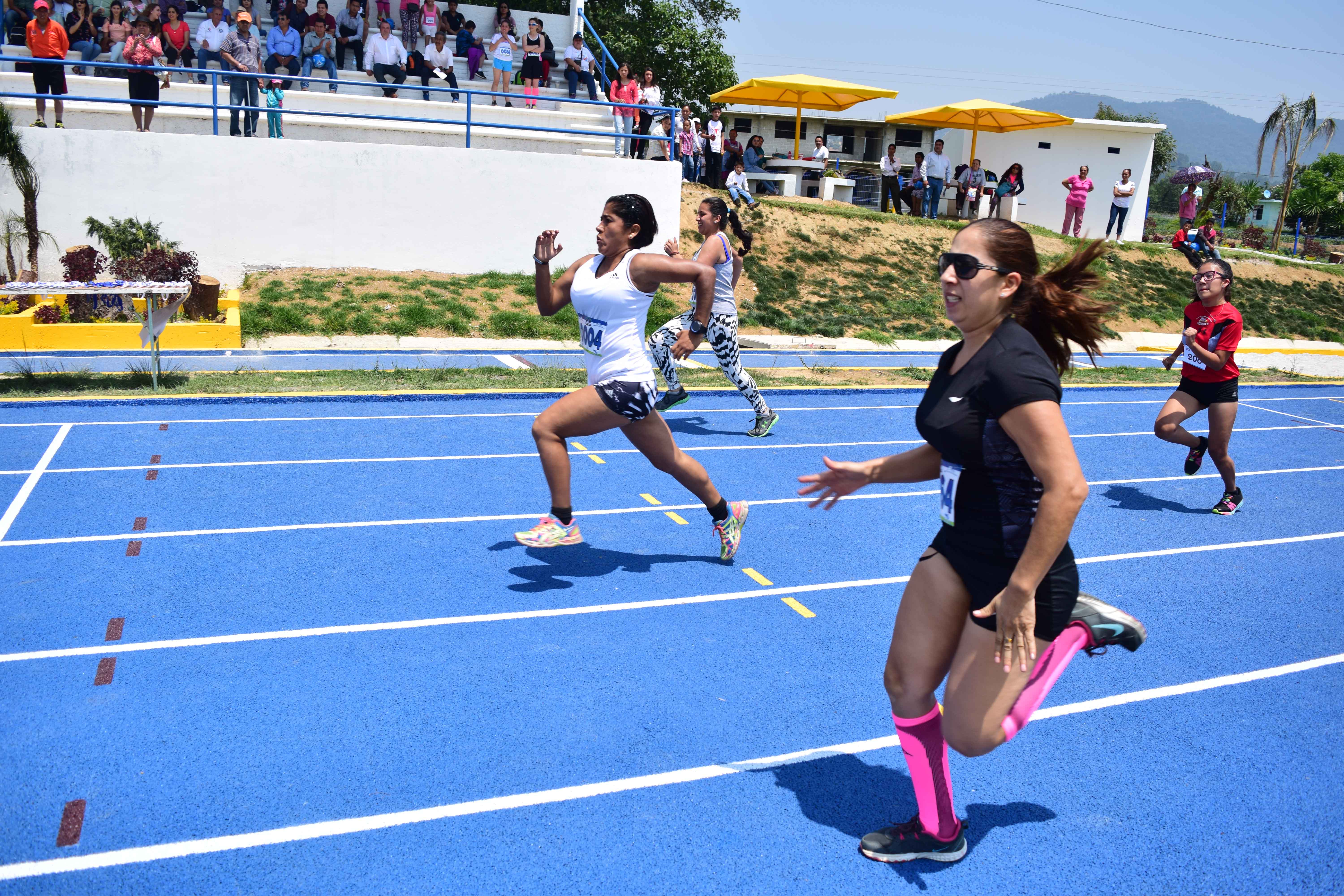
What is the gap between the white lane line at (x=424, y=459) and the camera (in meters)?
7.48

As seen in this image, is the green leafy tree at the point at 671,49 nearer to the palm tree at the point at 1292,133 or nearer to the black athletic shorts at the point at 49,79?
the black athletic shorts at the point at 49,79

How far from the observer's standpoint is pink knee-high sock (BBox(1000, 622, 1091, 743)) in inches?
117

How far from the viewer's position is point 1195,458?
8.70 metres

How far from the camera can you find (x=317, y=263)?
16.5 m

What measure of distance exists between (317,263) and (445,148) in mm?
3009

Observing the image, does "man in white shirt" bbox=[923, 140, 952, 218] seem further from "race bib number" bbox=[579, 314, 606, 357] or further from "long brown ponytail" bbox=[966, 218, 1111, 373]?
"long brown ponytail" bbox=[966, 218, 1111, 373]

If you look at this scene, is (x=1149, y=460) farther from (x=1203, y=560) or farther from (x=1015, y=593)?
(x=1015, y=593)

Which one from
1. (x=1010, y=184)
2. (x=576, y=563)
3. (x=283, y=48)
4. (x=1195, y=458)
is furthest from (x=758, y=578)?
(x=1010, y=184)

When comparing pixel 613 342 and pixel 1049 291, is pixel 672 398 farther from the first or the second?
pixel 1049 291

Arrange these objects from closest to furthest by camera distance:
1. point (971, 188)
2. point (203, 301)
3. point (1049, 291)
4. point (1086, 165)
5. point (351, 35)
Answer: point (1049, 291)
point (203, 301)
point (351, 35)
point (971, 188)
point (1086, 165)

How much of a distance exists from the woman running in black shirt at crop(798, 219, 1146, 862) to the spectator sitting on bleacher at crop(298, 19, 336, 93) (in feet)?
62.6

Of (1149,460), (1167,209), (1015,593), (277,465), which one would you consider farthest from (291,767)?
(1167,209)

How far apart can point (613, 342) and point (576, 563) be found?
148cm

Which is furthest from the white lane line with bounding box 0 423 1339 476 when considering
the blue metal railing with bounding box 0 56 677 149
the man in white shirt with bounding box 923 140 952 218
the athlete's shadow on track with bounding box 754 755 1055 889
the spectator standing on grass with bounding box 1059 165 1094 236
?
the spectator standing on grass with bounding box 1059 165 1094 236
